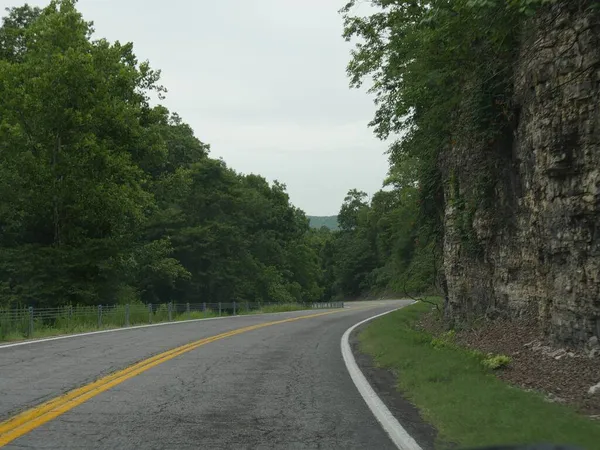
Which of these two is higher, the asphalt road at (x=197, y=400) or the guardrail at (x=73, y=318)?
the guardrail at (x=73, y=318)

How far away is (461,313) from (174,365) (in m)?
9.58

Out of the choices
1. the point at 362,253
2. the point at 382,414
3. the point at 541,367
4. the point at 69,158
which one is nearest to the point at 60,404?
the point at 382,414

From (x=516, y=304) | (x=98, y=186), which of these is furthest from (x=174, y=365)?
(x=98, y=186)

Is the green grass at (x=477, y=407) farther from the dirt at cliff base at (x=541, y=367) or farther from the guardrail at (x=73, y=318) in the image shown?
the guardrail at (x=73, y=318)

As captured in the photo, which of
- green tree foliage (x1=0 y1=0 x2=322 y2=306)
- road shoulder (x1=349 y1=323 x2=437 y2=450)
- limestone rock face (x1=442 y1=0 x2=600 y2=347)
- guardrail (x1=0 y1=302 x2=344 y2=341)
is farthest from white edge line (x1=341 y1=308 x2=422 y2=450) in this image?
green tree foliage (x1=0 y1=0 x2=322 y2=306)

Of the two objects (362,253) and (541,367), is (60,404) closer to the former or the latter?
(541,367)

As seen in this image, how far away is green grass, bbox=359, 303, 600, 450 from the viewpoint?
5.54 m

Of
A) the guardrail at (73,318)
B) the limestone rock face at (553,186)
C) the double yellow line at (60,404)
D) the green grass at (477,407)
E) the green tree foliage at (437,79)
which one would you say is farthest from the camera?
the guardrail at (73,318)

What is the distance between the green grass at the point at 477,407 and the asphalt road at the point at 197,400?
0.82 m

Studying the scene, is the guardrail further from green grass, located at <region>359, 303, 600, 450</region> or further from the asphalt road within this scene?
green grass, located at <region>359, 303, 600, 450</region>

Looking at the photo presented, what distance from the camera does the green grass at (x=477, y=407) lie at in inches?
218

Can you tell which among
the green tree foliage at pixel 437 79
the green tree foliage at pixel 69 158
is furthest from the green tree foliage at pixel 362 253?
the green tree foliage at pixel 437 79

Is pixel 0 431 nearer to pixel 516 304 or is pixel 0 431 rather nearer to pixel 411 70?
pixel 516 304

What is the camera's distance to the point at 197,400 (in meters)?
7.93
